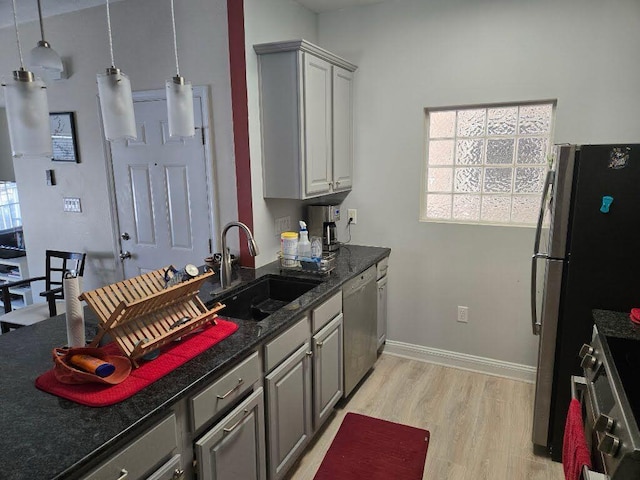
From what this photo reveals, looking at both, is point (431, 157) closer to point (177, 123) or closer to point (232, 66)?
point (232, 66)

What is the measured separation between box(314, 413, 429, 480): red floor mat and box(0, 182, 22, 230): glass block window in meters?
4.76

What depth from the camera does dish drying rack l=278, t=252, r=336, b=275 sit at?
2.61 meters

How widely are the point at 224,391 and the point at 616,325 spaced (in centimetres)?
167

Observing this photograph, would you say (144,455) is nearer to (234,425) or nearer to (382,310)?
(234,425)

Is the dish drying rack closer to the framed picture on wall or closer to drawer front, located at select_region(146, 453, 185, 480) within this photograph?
drawer front, located at select_region(146, 453, 185, 480)

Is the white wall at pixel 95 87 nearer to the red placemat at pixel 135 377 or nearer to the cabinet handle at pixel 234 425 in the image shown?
the red placemat at pixel 135 377

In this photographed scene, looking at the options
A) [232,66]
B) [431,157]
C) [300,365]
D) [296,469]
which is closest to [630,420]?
[300,365]

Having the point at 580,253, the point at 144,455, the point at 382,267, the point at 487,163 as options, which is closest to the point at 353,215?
the point at 382,267

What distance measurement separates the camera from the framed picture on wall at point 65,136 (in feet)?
10.7

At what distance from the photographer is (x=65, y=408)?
1.21 metres

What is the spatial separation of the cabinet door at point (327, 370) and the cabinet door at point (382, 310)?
74cm

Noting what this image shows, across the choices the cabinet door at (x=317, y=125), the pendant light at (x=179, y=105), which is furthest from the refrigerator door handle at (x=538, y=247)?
the pendant light at (x=179, y=105)

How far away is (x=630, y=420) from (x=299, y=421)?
146 centimetres

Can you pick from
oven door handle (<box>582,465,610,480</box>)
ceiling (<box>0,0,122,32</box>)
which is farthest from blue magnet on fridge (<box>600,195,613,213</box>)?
ceiling (<box>0,0,122,32</box>)
